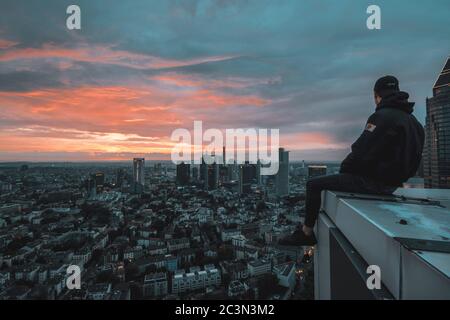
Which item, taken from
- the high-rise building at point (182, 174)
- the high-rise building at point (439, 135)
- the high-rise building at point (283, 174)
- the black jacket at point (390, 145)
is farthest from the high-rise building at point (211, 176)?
the black jacket at point (390, 145)

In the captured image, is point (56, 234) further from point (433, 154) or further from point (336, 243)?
point (433, 154)

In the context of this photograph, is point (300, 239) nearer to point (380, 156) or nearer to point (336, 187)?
point (336, 187)

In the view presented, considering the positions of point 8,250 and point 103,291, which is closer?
point 103,291

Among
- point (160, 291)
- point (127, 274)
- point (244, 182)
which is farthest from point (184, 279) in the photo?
point (244, 182)

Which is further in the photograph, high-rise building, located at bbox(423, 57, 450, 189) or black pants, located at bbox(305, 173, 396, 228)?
high-rise building, located at bbox(423, 57, 450, 189)

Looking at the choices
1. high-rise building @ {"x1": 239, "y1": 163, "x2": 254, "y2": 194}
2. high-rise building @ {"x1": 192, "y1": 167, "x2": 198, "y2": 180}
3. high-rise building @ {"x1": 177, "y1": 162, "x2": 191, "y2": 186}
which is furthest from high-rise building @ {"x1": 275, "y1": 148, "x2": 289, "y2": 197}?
high-rise building @ {"x1": 192, "y1": 167, "x2": 198, "y2": 180}

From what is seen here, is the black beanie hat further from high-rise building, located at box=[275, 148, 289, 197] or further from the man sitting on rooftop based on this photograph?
high-rise building, located at box=[275, 148, 289, 197]
